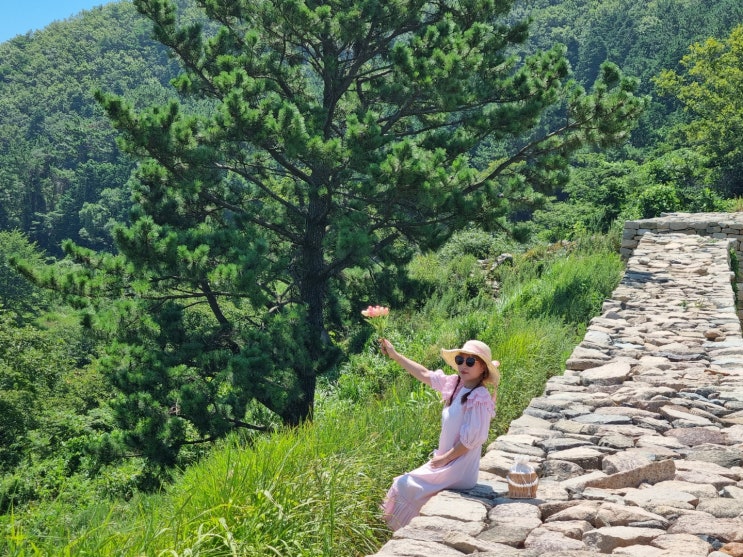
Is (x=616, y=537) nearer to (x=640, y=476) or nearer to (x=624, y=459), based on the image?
(x=640, y=476)

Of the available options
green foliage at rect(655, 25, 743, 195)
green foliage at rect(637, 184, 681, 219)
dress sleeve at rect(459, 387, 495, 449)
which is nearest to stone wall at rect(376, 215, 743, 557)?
dress sleeve at rect(459, 387, 495, 449)

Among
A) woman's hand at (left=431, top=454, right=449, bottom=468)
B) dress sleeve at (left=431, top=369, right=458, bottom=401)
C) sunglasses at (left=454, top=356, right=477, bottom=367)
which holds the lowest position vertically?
woman's hand at (left=431, top=454, right=449, bottom=468)

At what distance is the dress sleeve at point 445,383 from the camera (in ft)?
14.0

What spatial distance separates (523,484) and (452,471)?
13.9 inches

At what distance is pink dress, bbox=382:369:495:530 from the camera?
156 inches

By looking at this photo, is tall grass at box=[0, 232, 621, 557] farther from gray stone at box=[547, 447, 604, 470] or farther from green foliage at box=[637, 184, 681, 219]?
green foliage at box=[637, 184, 681, 219]

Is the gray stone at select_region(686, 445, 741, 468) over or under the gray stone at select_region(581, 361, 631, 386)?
under

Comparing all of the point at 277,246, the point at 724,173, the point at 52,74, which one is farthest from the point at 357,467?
the point at 52,74

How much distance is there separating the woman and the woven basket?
0.23m

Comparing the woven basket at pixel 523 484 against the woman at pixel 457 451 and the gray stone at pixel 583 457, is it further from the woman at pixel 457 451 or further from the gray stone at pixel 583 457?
the gray stone at pixel 583 457

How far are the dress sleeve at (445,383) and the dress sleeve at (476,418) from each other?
246mm

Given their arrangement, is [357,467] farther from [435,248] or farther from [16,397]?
[16,397]

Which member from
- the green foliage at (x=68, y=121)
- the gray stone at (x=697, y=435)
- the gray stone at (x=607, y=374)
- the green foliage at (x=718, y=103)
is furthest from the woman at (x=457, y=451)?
the green foliage at (x=68, y=121)

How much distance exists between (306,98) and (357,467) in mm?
10501
